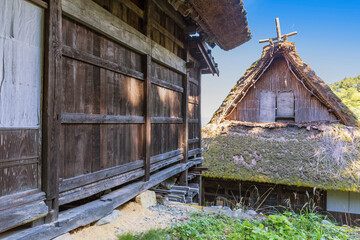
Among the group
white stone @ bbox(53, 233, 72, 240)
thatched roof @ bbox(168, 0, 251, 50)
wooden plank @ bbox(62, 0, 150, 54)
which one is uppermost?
thatched roof @ bbox(168, 0, 251, 50)

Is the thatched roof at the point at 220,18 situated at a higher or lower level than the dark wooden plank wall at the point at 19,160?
higher

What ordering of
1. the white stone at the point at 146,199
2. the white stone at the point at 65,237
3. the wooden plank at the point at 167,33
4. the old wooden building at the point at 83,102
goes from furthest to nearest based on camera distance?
the wooden plank at the point at 167,33 → the white stone at the point at 146,199 → the white stone at the point at 65,237 → the old wooden building at the point at 83,102

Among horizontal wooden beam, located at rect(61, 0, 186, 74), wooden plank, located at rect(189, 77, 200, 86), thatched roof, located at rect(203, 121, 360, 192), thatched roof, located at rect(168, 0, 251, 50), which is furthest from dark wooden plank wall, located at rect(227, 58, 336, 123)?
horizontal wooden beam, located at rect(61, 0, 186, 74)

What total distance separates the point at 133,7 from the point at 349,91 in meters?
20.3

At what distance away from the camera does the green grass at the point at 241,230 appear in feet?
8.98

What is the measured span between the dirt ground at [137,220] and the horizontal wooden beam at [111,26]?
231 cm

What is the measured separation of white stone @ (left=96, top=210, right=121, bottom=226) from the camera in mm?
2697

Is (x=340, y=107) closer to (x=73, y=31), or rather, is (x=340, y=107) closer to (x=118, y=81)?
(x=118, y=81)

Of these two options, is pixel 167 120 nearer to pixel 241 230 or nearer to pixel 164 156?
pixel 164 156

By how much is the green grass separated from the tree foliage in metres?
16.2

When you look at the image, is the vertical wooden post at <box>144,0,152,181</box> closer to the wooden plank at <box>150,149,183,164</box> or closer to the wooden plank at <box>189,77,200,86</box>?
the wooden plank at <box>150,149,183,164</box>

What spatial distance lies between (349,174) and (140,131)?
268 inches

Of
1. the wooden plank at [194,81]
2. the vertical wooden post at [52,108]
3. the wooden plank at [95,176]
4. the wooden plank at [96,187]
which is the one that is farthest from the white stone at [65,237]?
the wooden plank at [194,81]

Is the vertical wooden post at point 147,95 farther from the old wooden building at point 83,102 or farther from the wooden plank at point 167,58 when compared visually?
the wooden plank at point 167,58
